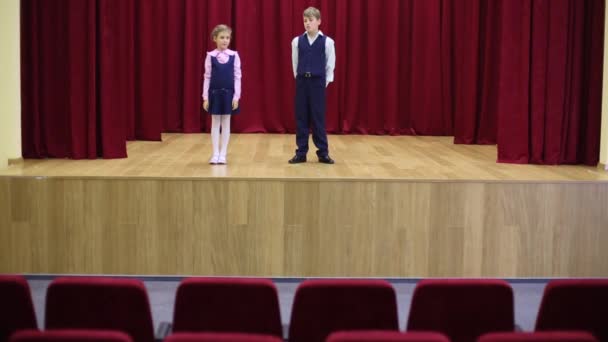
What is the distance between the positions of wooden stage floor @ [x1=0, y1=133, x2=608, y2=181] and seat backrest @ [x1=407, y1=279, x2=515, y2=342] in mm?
3403

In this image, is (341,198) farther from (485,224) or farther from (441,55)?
(441,55)

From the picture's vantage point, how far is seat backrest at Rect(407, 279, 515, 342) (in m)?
3.45

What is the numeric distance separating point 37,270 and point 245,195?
163 centimetres

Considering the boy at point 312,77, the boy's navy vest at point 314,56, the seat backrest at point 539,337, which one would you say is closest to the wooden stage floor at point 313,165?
the boy at point 312,77

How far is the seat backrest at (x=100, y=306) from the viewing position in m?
3.34

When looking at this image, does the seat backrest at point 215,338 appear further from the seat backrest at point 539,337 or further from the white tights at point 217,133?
the white tights at point 217,133

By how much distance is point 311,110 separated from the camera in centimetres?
803

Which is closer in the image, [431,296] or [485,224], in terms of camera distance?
[431,296]

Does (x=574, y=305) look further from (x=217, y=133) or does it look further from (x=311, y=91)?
(x=217, y=133)

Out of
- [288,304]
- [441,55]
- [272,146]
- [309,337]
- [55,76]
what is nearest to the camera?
[309,337]

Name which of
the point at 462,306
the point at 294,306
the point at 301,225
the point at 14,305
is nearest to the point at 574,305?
the point at 462,306

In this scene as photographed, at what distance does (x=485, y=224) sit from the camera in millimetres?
6887

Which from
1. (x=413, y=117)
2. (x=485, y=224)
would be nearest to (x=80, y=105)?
(x=485, y=224)

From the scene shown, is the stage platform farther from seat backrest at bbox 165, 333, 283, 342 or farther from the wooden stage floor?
seat backrest at bbox 165, 333, 283, 342
